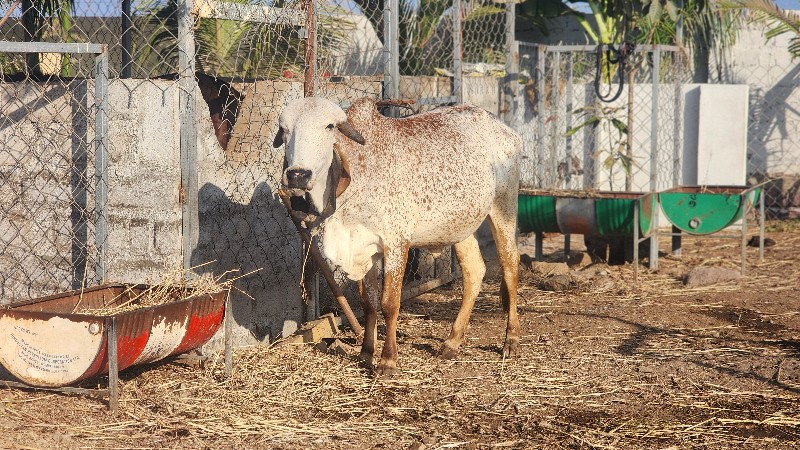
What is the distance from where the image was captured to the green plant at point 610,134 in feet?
40.4

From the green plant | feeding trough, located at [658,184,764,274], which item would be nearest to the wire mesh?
feeding trough, located at [658,184,764,274]

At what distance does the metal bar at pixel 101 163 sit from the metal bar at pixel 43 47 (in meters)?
0.17

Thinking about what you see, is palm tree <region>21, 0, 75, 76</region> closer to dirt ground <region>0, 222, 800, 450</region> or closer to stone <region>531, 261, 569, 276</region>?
dirt ground <region>0, 222, 800, 450</region>

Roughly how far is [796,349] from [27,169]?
529 centimetres

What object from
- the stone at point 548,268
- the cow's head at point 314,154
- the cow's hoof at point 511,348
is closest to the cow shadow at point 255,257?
the cow's head at point 314,154

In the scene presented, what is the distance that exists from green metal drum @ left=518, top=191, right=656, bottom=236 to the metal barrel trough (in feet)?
16.5

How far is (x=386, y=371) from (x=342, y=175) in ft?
4.07

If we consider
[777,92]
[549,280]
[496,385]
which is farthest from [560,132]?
[496,385]

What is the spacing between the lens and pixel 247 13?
21.7 ft

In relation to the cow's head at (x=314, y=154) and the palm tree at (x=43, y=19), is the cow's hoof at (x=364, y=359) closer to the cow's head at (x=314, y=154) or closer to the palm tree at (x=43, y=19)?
the cow's head at (x=314, y=154)

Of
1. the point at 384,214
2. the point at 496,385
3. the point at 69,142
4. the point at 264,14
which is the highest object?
the point at 264,14

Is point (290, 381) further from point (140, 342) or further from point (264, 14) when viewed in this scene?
point (264, 14)

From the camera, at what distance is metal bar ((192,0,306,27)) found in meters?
6.29

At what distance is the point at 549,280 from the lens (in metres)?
9.57
